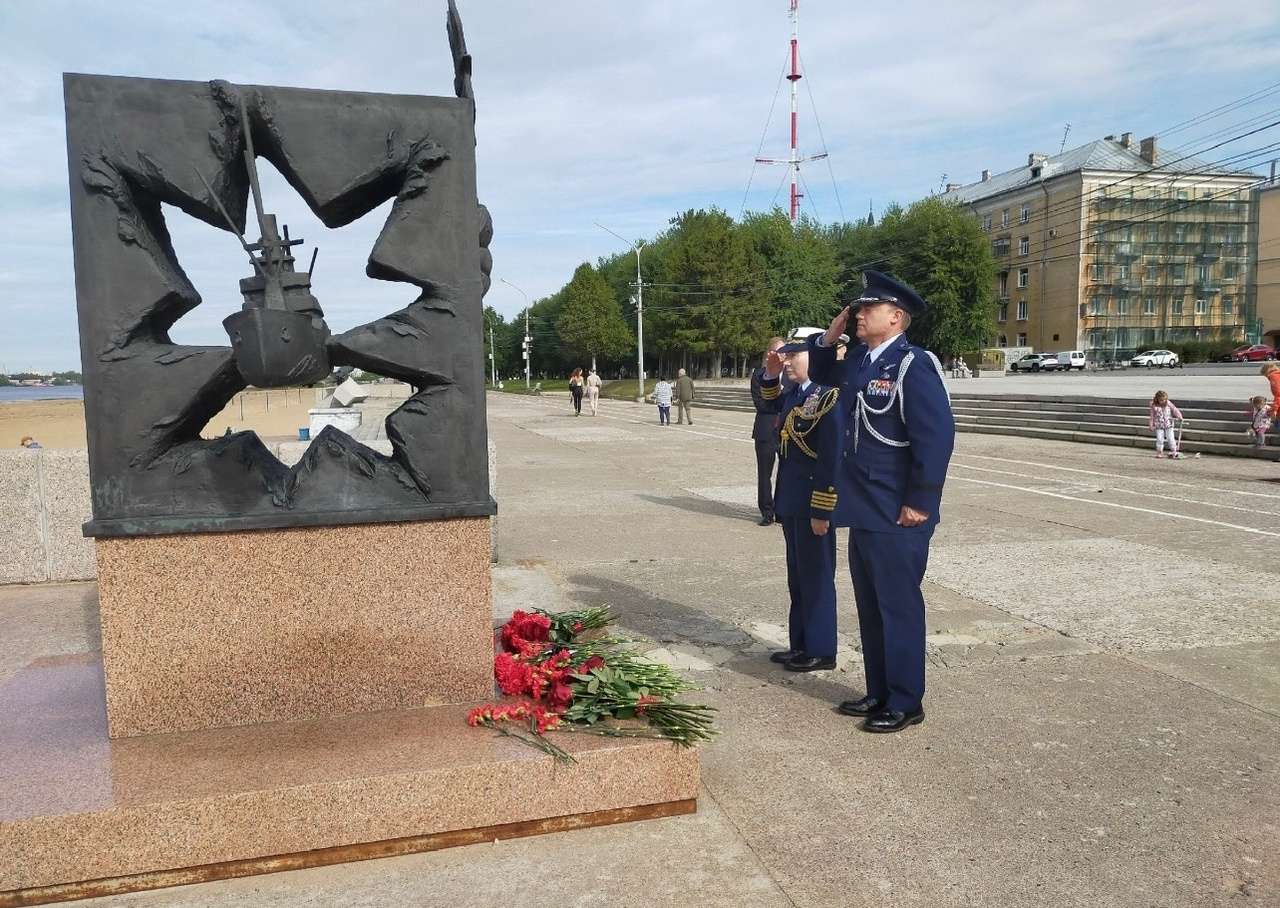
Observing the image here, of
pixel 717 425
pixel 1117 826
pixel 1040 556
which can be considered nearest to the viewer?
pixel 1117 826

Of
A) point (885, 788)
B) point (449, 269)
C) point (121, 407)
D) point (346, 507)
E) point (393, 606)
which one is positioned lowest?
point (885, 788)

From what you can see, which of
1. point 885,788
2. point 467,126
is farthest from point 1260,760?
point 467,126

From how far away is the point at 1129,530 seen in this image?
8.44 metres

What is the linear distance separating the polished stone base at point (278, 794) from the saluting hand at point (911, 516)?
1314mm

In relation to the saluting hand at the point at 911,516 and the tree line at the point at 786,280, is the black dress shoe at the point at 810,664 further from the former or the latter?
the tree line at the point at 786,280

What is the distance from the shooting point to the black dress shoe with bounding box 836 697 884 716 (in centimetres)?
396

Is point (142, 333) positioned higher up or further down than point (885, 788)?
higher up

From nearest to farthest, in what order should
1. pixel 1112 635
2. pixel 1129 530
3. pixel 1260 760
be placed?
pixel 1260 760 < pixel 1112 635 < pixel 1129 530

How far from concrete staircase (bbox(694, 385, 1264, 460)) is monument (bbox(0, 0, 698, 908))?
1480cm

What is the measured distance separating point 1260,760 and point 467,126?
3.91m

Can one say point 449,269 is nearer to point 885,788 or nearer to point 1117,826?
point 885,788

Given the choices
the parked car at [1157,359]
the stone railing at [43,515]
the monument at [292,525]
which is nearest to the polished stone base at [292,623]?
the monument at [292,525]

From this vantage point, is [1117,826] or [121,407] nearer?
[1117,826]

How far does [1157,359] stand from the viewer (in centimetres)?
5391
